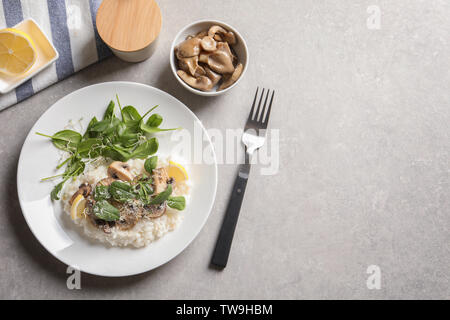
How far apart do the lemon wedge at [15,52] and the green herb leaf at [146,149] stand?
687 millimetres

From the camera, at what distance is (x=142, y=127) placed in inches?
67.5

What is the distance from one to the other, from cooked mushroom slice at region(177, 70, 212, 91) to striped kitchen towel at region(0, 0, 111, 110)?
0.52 meters

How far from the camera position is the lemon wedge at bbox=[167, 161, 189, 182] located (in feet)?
5.65

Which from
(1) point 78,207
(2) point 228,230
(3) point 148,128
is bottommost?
(2) point 228,230

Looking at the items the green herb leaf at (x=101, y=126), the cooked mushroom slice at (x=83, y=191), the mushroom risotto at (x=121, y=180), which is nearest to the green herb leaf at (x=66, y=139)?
the mushroom risotto at (x=121, y=180)

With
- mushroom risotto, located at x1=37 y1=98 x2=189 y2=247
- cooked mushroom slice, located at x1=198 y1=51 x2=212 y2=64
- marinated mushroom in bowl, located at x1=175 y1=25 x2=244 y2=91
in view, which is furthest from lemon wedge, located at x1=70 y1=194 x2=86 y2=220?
cooked mushroom slice, located at x1=198 y1=51 x2=212 y2=64

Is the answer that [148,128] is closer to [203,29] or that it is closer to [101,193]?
[101,193]

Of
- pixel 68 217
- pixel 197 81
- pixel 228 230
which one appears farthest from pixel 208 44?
pixel 68 217

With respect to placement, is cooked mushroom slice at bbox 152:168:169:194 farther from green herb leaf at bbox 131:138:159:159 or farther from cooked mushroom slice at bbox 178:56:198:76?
cooked mushroom slice at bbox 178:56:198:76

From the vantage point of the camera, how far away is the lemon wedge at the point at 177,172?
67.8 inches

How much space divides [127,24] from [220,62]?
488mm

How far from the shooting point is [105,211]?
1594 mm

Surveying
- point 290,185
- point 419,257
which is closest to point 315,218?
point 290,185

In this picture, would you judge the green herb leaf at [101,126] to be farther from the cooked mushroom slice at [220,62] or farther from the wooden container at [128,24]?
the cooked mushroom slice at [220,62]
